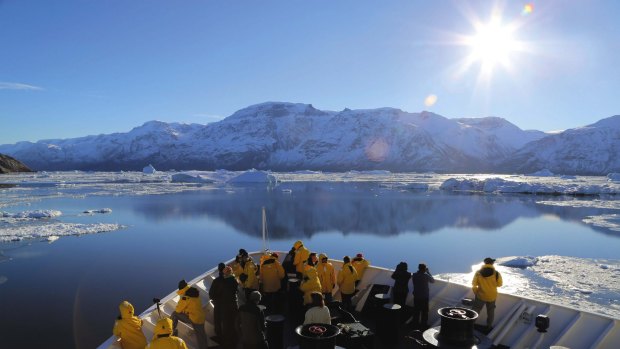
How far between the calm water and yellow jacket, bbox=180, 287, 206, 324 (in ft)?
16.8

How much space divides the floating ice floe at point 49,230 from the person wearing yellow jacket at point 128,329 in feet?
65.7

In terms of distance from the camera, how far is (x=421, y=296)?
806 cm

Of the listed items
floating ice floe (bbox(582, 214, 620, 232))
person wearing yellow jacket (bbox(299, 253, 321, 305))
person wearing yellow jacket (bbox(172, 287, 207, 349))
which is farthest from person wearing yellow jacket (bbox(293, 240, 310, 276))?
floating ice floe (bbox(582, 214, 620, 232))

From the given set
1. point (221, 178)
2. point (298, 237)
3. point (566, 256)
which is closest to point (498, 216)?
point (566, 256)

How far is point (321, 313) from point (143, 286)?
11453mm

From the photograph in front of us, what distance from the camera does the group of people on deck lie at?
5.84m

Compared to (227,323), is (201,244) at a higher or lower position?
lower

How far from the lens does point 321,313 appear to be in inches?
223

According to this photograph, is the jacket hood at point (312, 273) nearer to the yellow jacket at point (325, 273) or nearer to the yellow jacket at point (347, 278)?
the yellow jacket at point (325, 273)

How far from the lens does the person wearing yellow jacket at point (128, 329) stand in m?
5.85

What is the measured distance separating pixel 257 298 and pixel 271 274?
118 inches

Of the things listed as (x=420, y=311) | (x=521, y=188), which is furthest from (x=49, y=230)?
(x=521, y=188)

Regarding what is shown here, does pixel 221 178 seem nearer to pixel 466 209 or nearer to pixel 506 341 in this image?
pixel 466 209

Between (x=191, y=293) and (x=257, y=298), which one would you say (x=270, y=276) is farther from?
(x=257, y=298)
